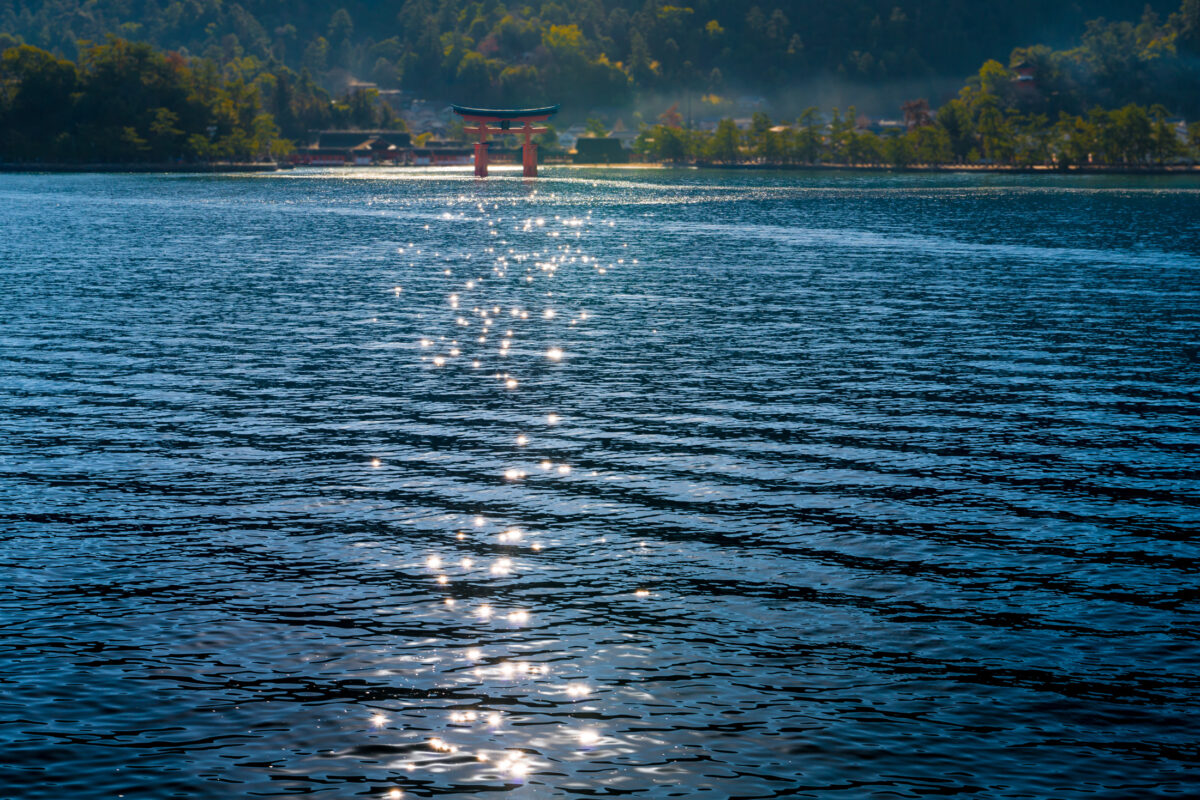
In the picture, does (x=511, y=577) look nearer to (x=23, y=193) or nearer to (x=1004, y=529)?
(x=1004, y=529)

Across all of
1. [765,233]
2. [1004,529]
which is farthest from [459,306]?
[765,233]

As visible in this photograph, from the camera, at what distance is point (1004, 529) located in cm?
1872

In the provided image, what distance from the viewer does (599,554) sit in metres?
17.4

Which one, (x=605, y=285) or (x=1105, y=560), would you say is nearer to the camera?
A: (x=1105, y=560)

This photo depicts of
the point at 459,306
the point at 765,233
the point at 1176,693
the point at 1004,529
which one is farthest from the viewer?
the point at 765,233

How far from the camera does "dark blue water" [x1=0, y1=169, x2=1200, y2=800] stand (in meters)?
11.6

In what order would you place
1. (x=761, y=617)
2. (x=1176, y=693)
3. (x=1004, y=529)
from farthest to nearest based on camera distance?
(x=1004, y=529)
(x=761, y=617)
(x=1176, y=693)

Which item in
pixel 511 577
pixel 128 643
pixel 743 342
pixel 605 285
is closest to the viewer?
pixel 128 643

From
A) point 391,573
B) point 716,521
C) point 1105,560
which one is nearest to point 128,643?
point 391,573

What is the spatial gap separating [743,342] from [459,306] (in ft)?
49.6

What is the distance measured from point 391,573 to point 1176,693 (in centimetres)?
935

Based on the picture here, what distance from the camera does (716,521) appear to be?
62.6ft

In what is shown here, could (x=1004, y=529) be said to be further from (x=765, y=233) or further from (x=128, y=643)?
(x=765, y=233)

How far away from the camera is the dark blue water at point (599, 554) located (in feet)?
37.9
